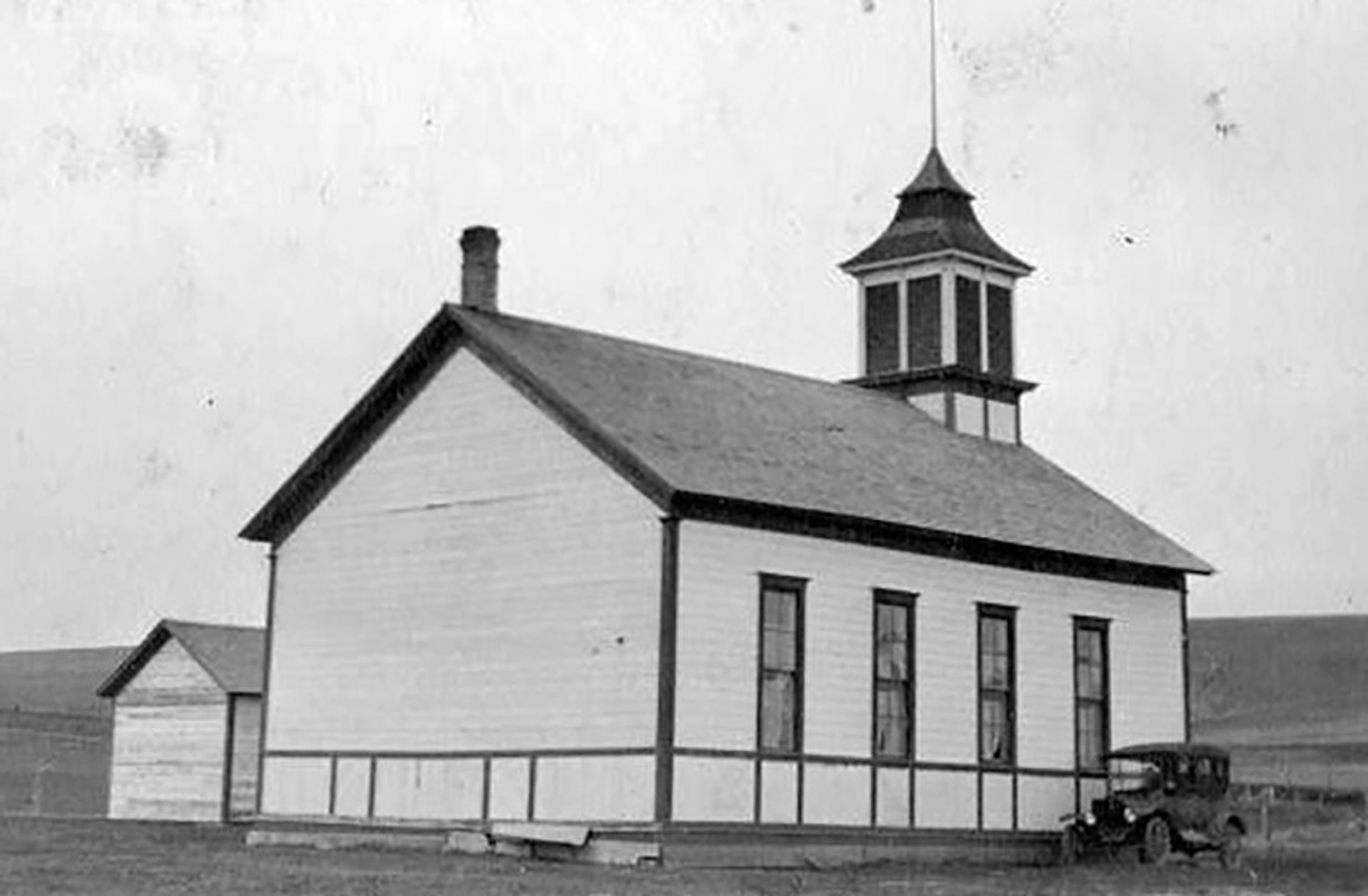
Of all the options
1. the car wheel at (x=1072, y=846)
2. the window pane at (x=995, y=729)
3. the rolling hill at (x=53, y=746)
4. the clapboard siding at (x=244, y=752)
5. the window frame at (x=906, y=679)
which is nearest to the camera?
the window frame at (x=906, y=679)

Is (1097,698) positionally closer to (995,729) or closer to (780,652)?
(995,729)

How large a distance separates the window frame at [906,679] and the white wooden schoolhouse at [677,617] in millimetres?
54

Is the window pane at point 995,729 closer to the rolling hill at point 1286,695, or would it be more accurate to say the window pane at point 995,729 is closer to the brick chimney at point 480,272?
the brick chimney at point 480,272

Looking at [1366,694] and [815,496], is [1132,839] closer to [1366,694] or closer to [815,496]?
[815,496]

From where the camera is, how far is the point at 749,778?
31.7 meters

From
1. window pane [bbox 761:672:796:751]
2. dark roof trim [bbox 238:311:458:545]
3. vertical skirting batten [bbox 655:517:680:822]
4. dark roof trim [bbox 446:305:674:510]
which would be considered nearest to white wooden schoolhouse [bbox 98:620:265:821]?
dark roof trim [bbox 238:311:458:545]

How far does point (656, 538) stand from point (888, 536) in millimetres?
4701

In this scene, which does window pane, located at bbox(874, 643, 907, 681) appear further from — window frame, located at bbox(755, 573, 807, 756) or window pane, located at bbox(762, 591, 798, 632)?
window pane, located at bbox(762, 591, 798, 632)

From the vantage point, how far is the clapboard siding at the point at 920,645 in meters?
31.4

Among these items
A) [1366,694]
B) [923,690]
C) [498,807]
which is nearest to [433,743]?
[498,807]

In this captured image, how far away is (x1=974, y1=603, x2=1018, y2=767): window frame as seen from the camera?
118 feet

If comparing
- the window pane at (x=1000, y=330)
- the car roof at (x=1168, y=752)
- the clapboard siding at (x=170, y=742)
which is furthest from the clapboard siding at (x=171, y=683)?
the car roof at (x=1168, y=752)

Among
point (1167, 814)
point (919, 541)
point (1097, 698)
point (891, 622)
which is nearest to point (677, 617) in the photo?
point (891, 622)

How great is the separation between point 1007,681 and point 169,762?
24.3 m
